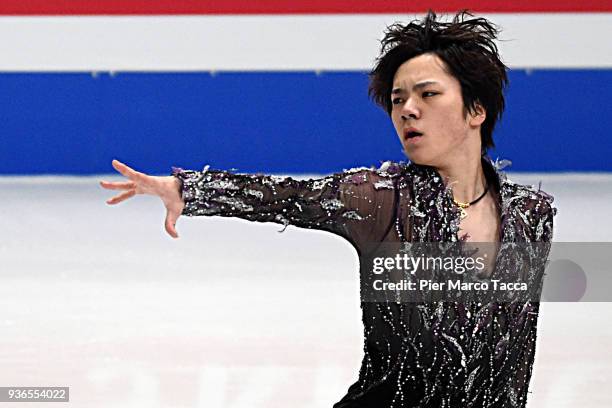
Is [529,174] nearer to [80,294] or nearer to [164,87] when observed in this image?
[164,87]

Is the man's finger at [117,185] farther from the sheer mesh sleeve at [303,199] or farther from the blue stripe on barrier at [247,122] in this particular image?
the blue stripe on barrier at [247,122]

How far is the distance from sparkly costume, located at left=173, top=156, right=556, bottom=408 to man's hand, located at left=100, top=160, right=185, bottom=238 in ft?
0.19

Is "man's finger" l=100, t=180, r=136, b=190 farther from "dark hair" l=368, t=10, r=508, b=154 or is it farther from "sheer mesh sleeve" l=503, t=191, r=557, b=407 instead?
"sheer mesh sleeve" l=503, t=191, r=557, b=407

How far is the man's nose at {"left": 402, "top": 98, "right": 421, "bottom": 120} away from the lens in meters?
1.83

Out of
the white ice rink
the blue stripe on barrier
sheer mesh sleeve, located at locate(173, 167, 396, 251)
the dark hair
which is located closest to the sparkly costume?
sheer mesh sleeve, located at locate(173, 167, 396, 251)

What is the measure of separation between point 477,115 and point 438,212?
0.18 meters

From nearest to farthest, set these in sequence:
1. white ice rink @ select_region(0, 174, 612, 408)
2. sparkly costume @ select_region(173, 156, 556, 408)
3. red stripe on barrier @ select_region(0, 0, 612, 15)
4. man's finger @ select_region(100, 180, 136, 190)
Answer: man's finger @ select_region(100, 180, 136, 190) → sparkly costume @ select_region(173, 156, 556, 408) → white ice rink @ select_region(0, 174, 612, 408) → red stripe on barrier @ select_region(0, 0, 612, 15)

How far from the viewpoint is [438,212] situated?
183 cm

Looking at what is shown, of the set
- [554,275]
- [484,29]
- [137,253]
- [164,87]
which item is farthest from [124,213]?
[484,29]

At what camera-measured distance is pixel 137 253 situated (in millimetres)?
4879

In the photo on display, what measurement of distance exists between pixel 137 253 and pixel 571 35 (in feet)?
11.2

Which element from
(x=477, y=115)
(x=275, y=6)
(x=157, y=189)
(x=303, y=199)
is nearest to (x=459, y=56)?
(x=477, y=115)

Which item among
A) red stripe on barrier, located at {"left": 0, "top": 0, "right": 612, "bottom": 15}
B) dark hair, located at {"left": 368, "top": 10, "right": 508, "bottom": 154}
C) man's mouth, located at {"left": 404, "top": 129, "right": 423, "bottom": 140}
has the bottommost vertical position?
man's mouth, located at {"left": 404, "top": 129, "right": 423, "bottom": 140}

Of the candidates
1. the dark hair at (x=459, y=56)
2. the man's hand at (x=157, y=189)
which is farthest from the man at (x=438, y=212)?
the man's hand at (x=157, y=189)
